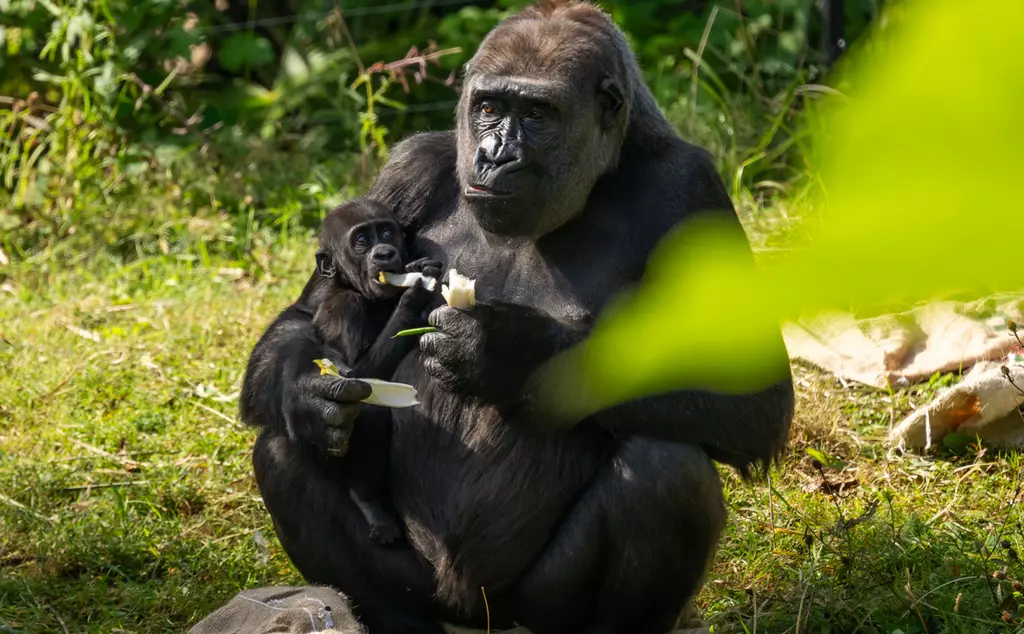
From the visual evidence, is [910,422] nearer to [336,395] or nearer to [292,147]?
[336,395]

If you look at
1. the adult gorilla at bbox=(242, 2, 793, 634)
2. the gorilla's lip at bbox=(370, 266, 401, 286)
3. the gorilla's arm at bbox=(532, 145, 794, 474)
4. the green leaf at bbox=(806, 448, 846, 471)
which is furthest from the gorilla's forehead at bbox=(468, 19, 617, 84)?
the green leaf at bbox=(806, 448, 846, 471)

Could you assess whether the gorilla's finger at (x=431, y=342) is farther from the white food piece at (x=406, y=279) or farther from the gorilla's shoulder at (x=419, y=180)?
the gorilla's shoulder at (x=419, y=180)

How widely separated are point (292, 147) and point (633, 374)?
7.81 metres

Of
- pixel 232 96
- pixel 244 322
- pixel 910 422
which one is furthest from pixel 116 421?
pixel 232 96

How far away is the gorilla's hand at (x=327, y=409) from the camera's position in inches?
127

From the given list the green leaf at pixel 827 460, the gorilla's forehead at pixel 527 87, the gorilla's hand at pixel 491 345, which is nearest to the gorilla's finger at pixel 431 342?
the gorilla's hand at pixel 491 345

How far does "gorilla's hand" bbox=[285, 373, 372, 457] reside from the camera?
3.22 meters

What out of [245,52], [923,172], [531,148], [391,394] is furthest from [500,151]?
[245,52]

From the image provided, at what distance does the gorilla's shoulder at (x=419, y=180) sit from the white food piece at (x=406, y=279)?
0.27 metres

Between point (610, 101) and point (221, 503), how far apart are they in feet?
7.05

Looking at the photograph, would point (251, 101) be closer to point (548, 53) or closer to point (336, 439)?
point (548, 53)

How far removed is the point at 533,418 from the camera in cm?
329

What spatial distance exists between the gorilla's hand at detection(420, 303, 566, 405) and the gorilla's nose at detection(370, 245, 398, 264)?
53cm

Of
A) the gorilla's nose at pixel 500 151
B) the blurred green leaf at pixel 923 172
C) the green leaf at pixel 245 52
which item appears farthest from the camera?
the green leaf at pixel 245 52
